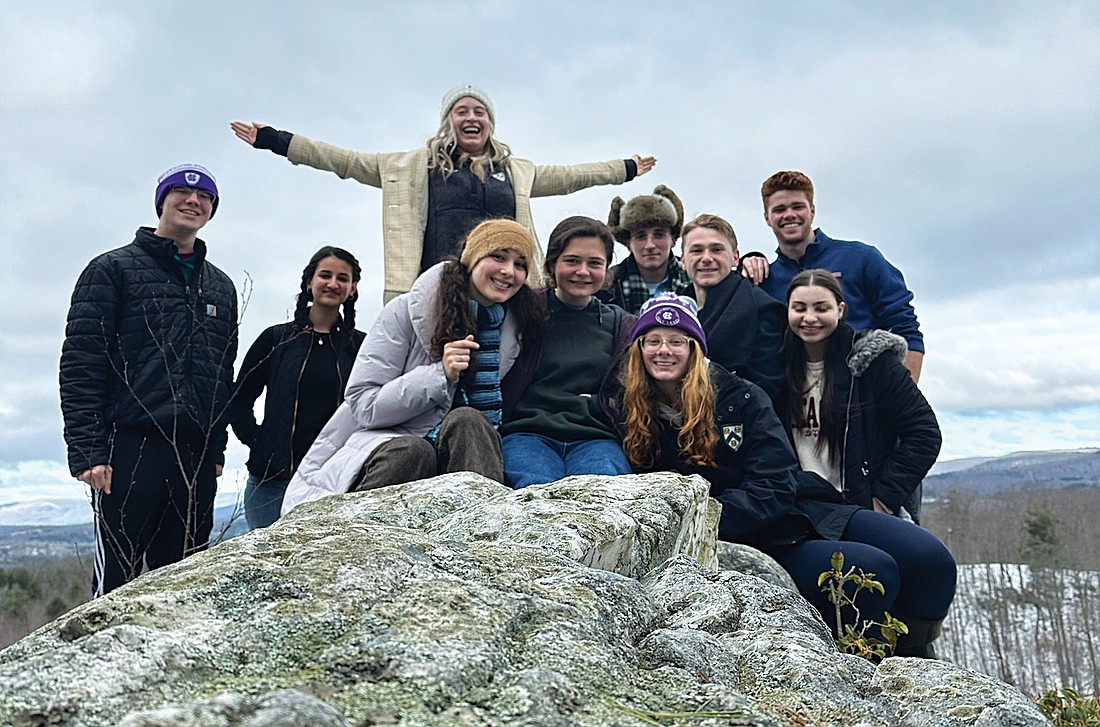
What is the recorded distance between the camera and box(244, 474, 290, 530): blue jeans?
22.9ft

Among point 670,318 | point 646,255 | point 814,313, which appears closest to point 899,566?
point 814,313

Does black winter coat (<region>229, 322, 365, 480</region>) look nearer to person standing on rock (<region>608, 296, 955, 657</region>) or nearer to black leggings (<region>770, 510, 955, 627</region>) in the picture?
person standing on rock (<region>608, 296, 955, 657</region>)

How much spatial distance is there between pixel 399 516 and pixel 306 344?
350cm

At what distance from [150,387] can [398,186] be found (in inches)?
104

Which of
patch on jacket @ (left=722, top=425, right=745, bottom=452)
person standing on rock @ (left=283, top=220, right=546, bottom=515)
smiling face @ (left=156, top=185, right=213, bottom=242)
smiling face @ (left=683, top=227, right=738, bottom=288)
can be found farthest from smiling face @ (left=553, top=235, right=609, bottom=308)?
smiling face @ (left=156, top=185, right=213, bottom=242)

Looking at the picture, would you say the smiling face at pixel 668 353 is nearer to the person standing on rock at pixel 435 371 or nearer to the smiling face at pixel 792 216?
the person standing on rock at pixel 435 371

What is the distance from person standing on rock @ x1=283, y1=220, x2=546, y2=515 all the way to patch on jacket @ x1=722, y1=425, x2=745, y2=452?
4.88 ft

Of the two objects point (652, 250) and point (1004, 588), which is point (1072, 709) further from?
point (1004, 588)

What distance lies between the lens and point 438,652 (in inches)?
73.5

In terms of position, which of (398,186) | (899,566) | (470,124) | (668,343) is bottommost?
(899,566)

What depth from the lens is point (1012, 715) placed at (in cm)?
216

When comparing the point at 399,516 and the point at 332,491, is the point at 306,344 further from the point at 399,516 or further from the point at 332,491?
the point at 399,516

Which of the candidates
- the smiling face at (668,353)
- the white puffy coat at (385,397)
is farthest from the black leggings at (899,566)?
the white puffy coat at (385,397)

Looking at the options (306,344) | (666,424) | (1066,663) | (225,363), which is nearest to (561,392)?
(666,424)
